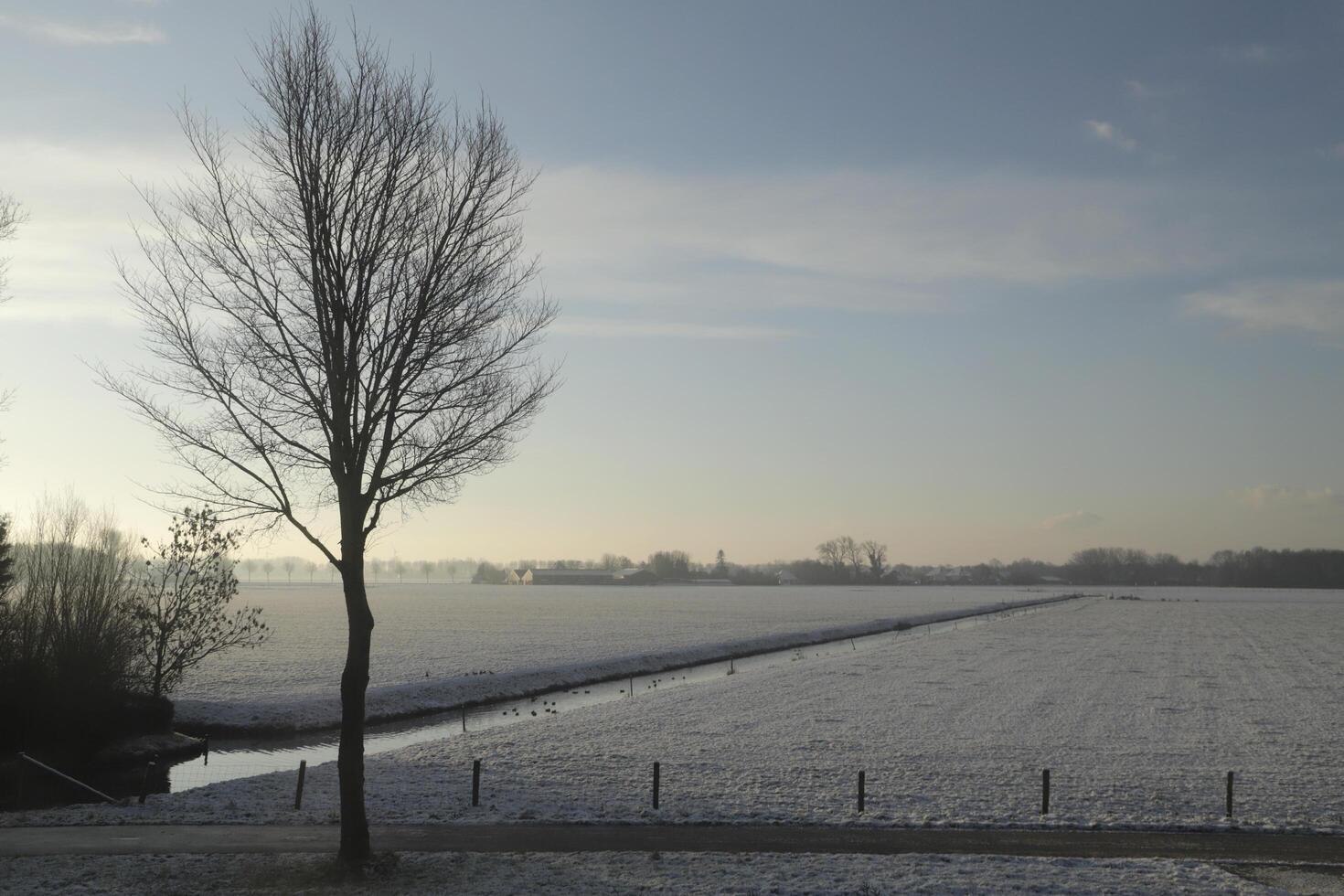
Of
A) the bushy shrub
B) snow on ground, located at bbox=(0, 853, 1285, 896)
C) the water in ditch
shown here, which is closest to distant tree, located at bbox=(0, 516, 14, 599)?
the bushy shrub

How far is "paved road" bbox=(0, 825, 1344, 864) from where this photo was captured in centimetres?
1955

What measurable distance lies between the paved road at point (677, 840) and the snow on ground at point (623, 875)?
79 centimetres

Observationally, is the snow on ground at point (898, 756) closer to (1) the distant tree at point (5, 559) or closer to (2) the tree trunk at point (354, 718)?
(2) the tree trunk at point (354, 718)

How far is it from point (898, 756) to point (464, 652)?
43.1 meters

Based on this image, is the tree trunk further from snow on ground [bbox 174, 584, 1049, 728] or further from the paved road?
snow on ground [bbox 174, 584, 1049, 728]

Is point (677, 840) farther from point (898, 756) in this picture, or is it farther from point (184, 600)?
point (184, 600)

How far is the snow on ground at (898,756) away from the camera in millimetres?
23234

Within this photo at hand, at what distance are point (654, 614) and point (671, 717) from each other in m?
78.2

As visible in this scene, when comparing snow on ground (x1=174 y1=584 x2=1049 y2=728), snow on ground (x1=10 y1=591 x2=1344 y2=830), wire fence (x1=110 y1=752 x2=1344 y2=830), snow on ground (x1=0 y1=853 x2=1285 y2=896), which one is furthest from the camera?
snow on ground (x1=174 y1=584 x2=1049 y2=728)

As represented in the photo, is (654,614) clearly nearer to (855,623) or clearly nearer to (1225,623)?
(855,623)

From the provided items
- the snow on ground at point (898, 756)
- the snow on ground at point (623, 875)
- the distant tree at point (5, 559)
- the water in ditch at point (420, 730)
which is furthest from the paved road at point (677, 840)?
the distant tree at point (5, 559)

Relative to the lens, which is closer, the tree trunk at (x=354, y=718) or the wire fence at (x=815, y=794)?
the tree trunk at (x=354, y=718)

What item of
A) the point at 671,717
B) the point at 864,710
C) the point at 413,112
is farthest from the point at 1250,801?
the point at 413,112

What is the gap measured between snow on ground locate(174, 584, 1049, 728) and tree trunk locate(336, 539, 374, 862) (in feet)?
86.4
